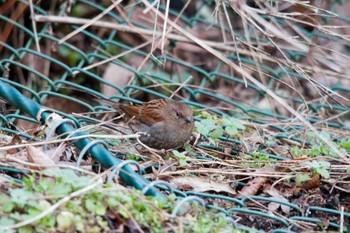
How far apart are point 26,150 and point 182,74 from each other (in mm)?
4169

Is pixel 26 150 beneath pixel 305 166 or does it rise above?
above

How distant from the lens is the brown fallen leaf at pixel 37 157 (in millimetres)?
4078

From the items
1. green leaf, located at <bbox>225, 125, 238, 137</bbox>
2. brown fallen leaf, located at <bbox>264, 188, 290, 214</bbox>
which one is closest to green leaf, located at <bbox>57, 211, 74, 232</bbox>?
brown fallen leaf, located at <bbox>264, 188, 290, 214</bbox>

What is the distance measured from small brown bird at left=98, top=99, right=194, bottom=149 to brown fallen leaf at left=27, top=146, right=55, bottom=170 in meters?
1.58

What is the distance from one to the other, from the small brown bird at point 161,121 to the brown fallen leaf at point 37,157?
1584 mm

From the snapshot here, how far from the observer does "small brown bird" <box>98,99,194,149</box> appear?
18.4 feet

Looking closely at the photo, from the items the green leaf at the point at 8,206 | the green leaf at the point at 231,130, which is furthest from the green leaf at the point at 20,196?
the green leaf at the point at 231,130

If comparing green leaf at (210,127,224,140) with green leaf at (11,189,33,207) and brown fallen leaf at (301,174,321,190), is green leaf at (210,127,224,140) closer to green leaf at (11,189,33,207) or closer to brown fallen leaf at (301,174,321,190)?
brown fallen leaf at (301,174,321,190)

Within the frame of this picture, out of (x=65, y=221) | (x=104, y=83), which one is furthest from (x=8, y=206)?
(x=104, y=83)

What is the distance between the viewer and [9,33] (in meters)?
7.36

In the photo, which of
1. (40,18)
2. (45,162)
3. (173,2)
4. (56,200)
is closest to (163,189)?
(45,162)

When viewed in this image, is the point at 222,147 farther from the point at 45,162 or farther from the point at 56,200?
the point at 56,200

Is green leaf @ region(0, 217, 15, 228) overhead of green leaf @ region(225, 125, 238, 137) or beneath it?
overhead

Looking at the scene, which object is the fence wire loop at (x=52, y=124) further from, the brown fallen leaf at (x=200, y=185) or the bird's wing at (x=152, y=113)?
the bird's wing at (x=152, y=113)
